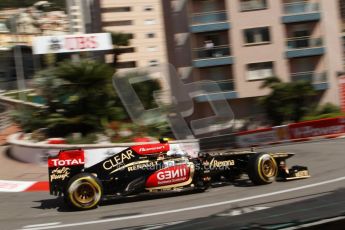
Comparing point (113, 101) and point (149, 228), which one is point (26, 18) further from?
point (149, 228)

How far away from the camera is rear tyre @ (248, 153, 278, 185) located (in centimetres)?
1088

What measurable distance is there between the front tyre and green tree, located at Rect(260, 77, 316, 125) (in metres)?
23.4

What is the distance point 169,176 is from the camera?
10445mm

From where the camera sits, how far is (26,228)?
879cm

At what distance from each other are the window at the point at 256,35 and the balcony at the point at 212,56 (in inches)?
63.3

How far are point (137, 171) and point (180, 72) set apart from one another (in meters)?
26.9

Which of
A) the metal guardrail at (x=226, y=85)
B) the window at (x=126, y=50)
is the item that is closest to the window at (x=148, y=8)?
the window at (x=126, y=50)

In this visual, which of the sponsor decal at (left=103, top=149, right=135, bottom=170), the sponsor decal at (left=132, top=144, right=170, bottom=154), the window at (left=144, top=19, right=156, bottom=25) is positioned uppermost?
the window at (left=144, top=19, right=156, bottom=25)

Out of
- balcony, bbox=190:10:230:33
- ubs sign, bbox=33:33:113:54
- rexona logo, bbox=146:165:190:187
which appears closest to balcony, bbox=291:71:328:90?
balcony, bbox=190:10:230:33

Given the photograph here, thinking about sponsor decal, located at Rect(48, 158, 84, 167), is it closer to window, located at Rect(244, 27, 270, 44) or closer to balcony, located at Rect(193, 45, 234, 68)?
balcony, located at Rect(193, 45, 234, 68)

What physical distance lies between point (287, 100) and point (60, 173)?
23782mm

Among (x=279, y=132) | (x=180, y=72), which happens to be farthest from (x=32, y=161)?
(x=180, y=72)

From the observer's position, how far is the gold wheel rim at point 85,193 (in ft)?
32.7

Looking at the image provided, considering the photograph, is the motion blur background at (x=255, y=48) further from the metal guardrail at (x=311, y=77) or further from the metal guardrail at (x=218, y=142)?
the metal guardrail at (x=218, y=142)
